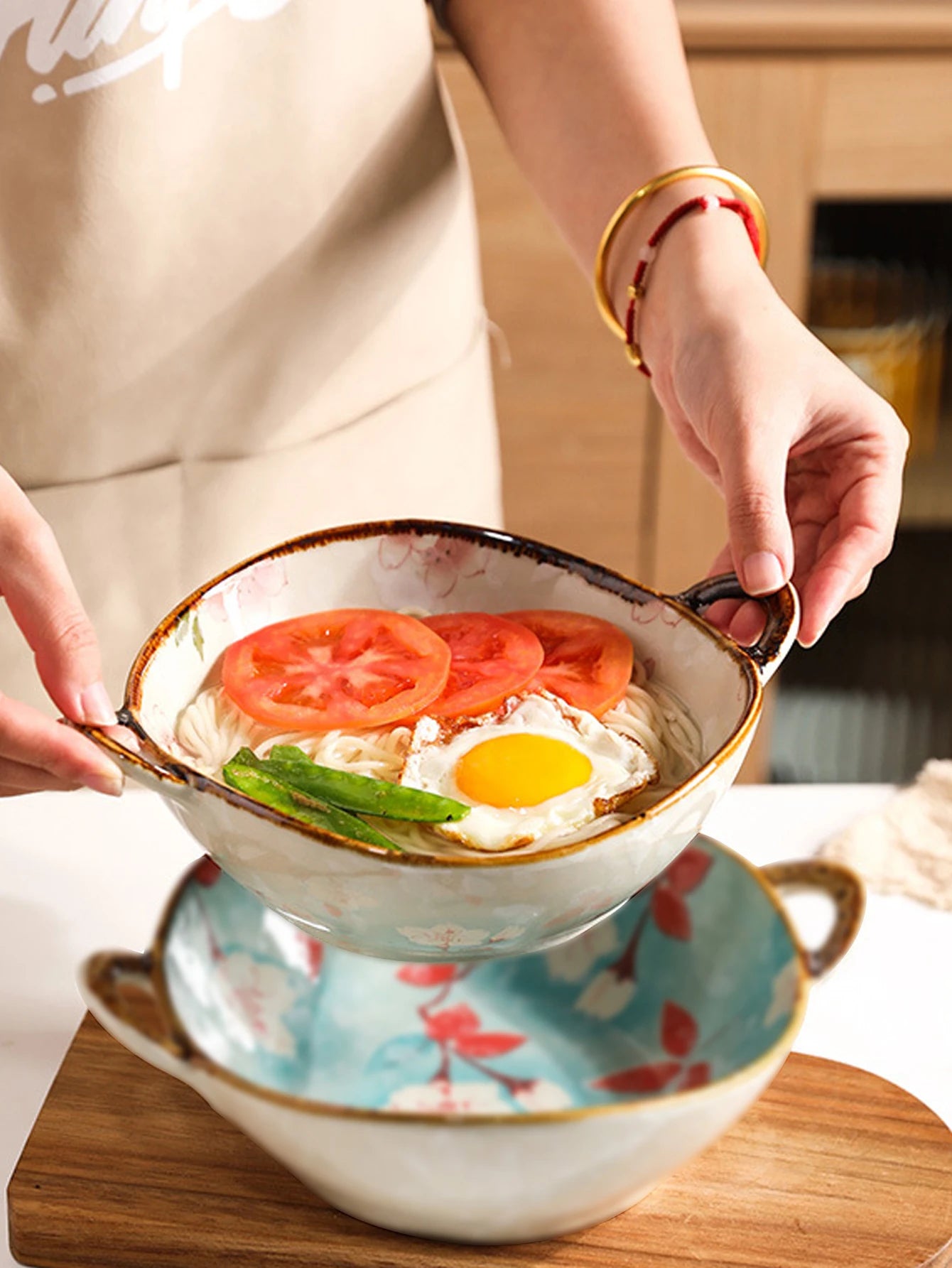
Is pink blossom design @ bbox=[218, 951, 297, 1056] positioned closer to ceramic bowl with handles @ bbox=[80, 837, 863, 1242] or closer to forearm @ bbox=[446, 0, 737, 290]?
ceramic bowl with handles @ bbox=[80, 837, 863, 1242]

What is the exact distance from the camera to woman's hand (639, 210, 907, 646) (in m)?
1.01

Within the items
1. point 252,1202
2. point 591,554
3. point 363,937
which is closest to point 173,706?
point 363,937

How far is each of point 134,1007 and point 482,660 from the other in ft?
1.07

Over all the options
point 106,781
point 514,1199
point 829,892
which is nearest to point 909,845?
point 829,892

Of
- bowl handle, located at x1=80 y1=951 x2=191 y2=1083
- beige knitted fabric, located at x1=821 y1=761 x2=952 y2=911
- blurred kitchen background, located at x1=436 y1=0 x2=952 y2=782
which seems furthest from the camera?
blurred kitchen background, located at x1=436 y1=0 x2=952 y2=782

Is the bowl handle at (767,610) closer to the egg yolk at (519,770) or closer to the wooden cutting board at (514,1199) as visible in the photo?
the egg yolk at (519,770)

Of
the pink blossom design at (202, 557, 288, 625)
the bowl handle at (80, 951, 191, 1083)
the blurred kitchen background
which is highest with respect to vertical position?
the pink blossom design at (202, 557, 288, 625)

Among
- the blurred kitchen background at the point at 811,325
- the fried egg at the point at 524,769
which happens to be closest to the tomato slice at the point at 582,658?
the fried egg at the point at 524,769

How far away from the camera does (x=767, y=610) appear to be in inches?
37.8

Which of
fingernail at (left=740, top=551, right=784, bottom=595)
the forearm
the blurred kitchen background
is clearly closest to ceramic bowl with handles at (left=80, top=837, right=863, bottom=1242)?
fingernail at (left=740, top=551, right=784, bottom=595)

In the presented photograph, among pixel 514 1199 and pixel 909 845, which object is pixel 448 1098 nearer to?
pixel 514 1199

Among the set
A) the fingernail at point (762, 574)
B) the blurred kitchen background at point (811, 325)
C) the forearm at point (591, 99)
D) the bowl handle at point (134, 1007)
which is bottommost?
the blurred kitchen background at point (811, 325)

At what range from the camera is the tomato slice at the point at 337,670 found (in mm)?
922

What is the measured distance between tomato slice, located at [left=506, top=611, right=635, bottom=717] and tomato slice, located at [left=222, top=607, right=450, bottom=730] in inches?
3.0
